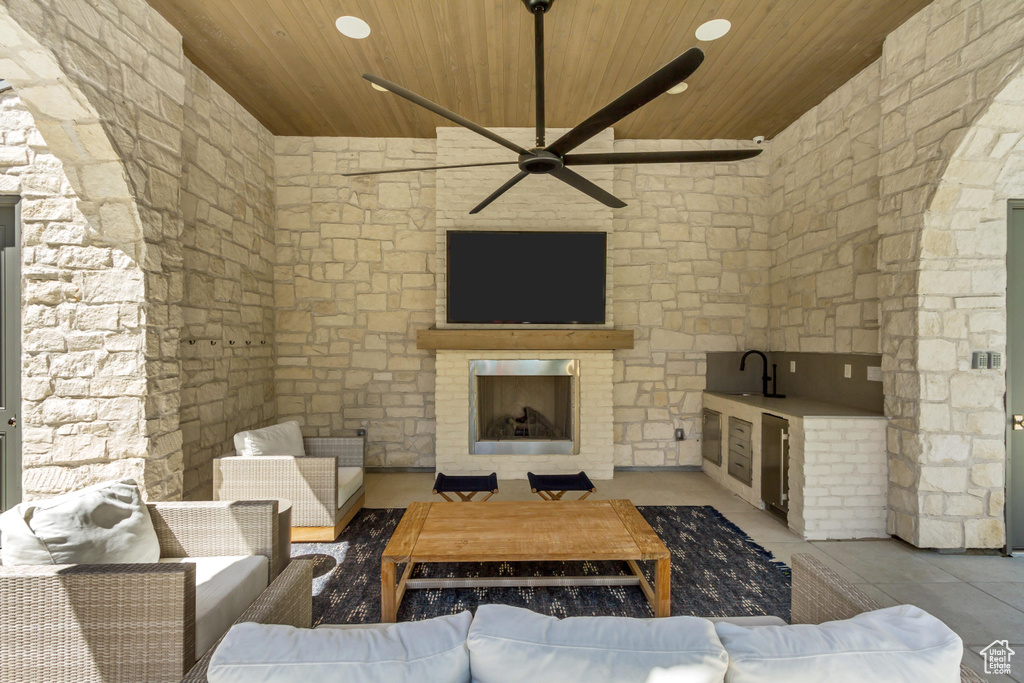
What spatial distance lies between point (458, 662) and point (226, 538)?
60.3 inches

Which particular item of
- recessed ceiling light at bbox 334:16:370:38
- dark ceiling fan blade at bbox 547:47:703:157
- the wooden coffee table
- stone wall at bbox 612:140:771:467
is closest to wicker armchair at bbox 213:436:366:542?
the wooden coffee table

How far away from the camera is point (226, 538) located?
6.41ft

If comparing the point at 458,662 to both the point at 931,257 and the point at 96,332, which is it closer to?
the point at 96,332

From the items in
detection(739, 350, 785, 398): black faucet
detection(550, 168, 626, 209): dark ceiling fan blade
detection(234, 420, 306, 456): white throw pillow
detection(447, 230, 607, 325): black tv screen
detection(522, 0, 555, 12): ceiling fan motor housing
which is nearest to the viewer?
detection(522, 0, 555, 12): ceiling fan motor housing

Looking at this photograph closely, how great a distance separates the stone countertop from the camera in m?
3.05

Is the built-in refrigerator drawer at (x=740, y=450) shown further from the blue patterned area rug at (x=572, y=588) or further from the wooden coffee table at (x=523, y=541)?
the wooden coffee table at (x=523, y=541)

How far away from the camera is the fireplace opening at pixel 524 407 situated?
4262 millimetres

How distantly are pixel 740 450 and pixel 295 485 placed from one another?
337cm

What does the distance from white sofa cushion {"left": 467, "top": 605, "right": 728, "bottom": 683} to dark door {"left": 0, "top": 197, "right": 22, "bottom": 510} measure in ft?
10.9

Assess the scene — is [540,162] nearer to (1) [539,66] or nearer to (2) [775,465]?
(1) [539,66]

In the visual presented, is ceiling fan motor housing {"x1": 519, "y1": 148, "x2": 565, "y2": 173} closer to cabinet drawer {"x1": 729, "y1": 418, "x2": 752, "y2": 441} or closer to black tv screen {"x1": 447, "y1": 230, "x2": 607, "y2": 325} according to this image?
black tv screen {"x1": 447, "y1": 230, "x2": 607, "y2": 325}

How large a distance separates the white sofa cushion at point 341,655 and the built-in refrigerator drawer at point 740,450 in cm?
336

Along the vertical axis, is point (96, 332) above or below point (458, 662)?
above

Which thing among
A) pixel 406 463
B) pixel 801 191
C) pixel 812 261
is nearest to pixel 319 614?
pixel 406 463
